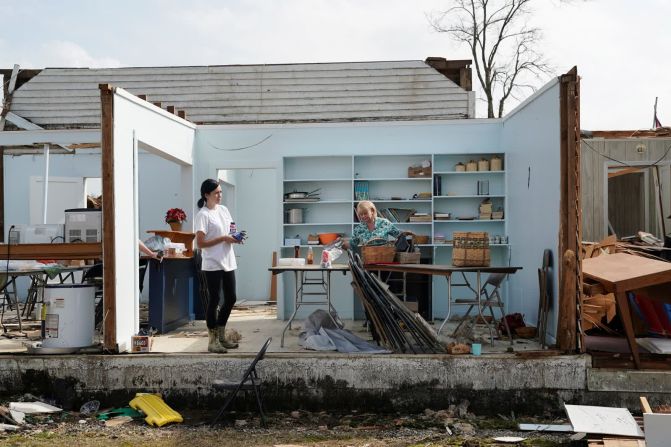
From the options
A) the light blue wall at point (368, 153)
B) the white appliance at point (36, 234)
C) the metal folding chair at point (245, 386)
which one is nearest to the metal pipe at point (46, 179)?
the light blue wall at point (368, 153)

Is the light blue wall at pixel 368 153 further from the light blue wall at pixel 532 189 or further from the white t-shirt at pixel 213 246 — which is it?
the white t-shirt at pixel 213 246

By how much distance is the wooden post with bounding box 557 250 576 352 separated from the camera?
6227mm

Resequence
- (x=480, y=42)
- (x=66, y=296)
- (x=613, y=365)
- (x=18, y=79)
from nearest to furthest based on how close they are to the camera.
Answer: (x=613, y=365), (x=66, y=296), (x=18, y=79), (x=480, y=42)

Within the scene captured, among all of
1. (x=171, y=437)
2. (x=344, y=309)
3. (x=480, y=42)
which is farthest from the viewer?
(x=480, y=42)

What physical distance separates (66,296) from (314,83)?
745 centimetres

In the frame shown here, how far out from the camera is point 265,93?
1327 cm

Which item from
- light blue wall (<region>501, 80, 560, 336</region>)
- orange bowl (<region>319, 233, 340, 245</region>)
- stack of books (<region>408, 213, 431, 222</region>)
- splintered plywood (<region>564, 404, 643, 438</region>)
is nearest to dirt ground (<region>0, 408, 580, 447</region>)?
splintered plywood (<region>564, 404, 643, 438</region>)

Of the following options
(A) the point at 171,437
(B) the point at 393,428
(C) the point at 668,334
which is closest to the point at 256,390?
(A) the point at 171,437

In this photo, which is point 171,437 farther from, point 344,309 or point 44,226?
point 344,309

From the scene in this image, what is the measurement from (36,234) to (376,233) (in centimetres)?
335

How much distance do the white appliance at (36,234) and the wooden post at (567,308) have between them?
14.8 ft

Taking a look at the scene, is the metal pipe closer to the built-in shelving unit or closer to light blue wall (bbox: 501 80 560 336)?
the built-in shelving unit

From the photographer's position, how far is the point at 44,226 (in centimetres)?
717

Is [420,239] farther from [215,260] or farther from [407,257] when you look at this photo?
[215,260]
